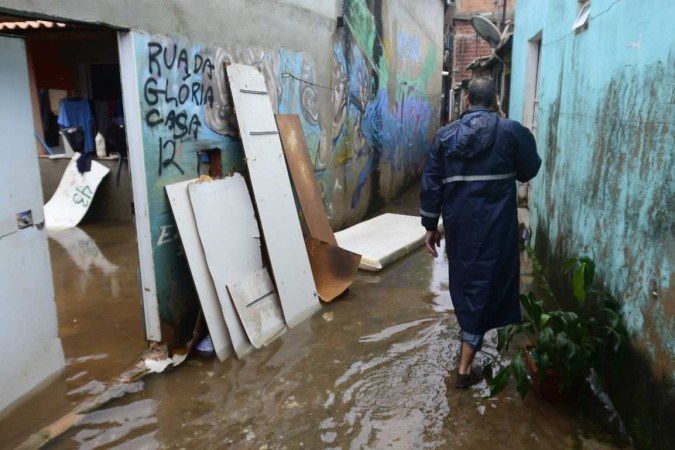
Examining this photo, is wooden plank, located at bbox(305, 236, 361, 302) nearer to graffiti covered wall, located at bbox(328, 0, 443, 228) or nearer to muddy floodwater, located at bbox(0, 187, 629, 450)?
muddy floodwater, located at bbox(0, 187, 629, 450)

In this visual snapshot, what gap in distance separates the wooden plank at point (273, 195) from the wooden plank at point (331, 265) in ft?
0.89

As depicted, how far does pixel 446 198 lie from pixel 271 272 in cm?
167

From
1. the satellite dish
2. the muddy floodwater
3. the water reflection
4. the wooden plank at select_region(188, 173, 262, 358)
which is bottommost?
the muddy floodwater

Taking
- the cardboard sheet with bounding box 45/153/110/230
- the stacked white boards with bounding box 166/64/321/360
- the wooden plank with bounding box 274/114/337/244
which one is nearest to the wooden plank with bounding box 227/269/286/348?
the stacked white boards with bounding box 166/64/321/360

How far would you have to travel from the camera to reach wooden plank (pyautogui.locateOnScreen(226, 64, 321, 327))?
4.13 meters

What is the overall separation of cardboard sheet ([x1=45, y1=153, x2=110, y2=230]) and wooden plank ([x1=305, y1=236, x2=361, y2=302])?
15.1 feet

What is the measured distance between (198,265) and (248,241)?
551 millimetres

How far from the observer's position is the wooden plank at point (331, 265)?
15.9ft

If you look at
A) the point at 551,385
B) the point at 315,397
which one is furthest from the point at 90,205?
the point at 551,385

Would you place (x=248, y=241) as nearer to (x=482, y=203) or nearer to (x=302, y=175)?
(x=302, y=175)

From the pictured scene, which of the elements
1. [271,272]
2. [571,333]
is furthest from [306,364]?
[571,333]

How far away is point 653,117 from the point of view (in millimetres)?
2504

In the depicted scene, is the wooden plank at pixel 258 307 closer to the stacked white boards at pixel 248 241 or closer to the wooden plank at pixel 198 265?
the stacked white boards at pixel 248 241

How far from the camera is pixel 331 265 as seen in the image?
16.1 feet
